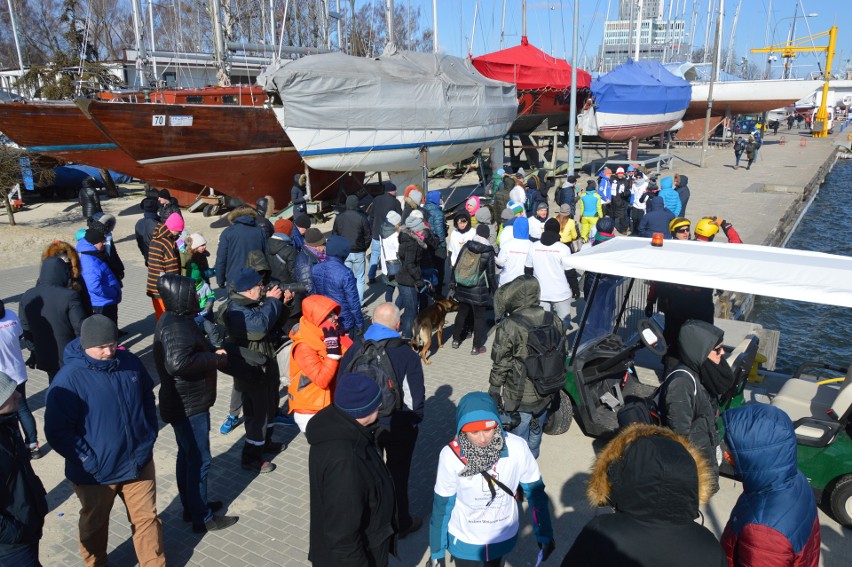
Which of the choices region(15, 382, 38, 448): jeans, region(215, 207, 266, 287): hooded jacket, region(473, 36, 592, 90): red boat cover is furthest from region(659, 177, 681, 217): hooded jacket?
region(15, 382, 38, 448): jeans

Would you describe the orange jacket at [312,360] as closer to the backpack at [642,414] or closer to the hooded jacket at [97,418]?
the hooded jacket at [97,418]

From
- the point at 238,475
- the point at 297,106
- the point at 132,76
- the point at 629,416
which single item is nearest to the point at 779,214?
the point at 297,106

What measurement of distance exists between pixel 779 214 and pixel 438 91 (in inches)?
395

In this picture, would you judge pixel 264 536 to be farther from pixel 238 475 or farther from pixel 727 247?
pixel 727 247

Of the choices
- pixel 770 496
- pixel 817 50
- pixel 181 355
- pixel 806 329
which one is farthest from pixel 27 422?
pixel 817 50

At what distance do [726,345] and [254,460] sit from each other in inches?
182

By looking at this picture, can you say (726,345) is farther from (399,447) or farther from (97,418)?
(97,418)

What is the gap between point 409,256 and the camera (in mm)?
8102

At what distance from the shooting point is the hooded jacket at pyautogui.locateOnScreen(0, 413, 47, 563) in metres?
3.03

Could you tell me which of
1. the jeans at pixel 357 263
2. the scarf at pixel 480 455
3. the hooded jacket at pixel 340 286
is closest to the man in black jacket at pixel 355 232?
the jeans at pixel 357 263

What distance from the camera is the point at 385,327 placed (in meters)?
4.41

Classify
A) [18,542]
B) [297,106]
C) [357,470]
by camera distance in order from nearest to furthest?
1. [357,470]
2. [18,542]
3. [297,106]

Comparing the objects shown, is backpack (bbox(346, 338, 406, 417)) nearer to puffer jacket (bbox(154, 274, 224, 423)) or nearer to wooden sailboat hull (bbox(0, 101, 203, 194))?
puffer jacket (bbox(154, 274, 224, 423))

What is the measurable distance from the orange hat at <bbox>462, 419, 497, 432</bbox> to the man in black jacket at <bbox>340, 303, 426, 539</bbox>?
1.21 m
